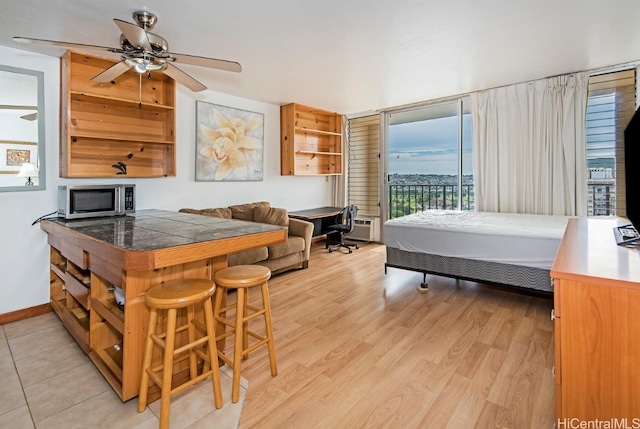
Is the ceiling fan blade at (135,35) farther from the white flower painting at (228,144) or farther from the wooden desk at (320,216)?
the wooden desk at (320,216)

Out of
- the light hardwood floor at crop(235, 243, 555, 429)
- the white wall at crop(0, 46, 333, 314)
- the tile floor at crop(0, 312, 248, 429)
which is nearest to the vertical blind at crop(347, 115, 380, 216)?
the white wall at crop(0, 46, 333, 314)

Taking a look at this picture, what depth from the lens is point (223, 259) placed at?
214cm

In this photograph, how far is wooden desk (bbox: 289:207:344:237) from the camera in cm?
516

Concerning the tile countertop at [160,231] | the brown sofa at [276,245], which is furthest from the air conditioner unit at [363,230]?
the tile countertop at [160,231]

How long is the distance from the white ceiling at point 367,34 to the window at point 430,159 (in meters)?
1.13

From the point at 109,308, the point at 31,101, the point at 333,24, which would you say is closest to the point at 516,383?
the point at 109,308

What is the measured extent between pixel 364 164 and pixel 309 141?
1.20 m

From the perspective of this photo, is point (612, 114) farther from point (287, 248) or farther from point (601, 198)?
point (287, 248)

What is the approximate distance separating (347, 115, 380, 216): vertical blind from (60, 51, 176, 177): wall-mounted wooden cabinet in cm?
355

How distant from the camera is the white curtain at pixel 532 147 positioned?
3709 millimetres

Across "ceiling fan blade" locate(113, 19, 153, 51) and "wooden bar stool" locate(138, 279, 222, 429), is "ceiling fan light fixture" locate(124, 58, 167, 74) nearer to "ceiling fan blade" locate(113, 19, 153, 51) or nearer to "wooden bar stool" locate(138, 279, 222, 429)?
"ceiling fan blade" locate(113, 19, 153, 51)

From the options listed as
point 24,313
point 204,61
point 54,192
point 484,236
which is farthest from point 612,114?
point 24,313

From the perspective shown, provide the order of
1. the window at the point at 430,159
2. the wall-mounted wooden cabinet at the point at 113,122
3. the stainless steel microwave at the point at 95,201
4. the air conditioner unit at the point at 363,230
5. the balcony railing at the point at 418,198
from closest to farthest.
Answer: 1. the stainless steel microwave at the point at 95,201
2. the wall-mounted wooden cabinet at the point at 113,122
3. the window at the point at 430,159
4. the balcony railing at the point at 418,198
5. the air conditioner unit at the point at 363,230

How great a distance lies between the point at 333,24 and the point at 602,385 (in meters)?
2.60
